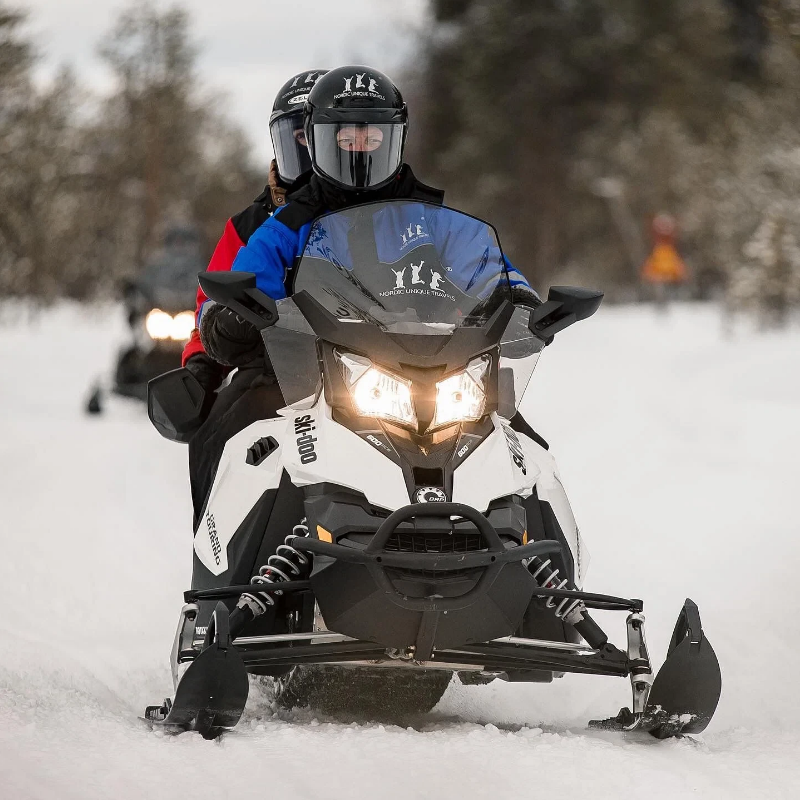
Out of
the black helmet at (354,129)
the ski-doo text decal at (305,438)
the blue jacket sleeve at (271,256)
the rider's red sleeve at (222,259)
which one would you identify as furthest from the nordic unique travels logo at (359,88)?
the ski-doo text decal at (305,438)

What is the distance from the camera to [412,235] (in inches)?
164

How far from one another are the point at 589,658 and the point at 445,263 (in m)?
1.20

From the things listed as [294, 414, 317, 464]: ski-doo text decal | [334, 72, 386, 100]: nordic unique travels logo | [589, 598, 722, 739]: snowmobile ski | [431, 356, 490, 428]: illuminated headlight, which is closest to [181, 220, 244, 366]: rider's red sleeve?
[334, 72, 386, 100]: nordic unique travels logo

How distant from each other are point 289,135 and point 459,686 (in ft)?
7.62

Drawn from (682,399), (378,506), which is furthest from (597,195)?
(378,506)

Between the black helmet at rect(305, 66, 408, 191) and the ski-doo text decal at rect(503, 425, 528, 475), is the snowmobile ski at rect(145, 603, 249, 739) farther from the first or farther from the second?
the black helmet at rect(305, 66, 408, 191)

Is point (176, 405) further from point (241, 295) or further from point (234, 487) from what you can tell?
point (241, 295)

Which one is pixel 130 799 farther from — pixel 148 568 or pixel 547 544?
pixel 148 568

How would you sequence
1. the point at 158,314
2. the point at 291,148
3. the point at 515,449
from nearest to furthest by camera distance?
1. the point at 515,449
2. the point at 291,148
3. the point at 158,314

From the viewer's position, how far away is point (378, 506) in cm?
374

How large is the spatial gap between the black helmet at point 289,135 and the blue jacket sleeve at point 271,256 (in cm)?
136

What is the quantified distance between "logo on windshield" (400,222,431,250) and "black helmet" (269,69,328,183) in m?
1.76

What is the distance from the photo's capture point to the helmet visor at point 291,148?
5879 millimetres

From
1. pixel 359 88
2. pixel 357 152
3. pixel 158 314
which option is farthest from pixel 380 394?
pixel 158 314
